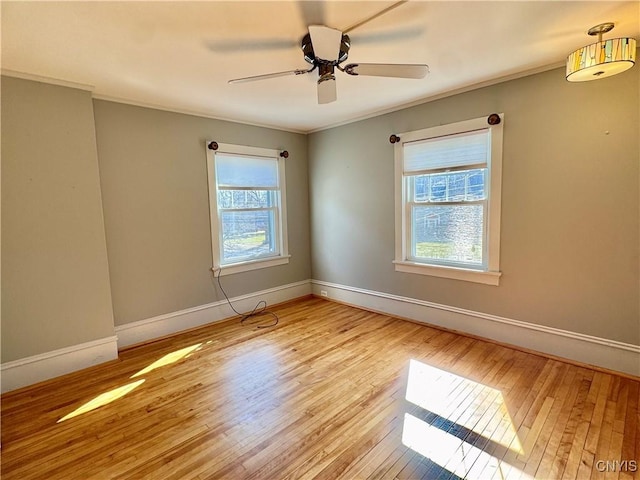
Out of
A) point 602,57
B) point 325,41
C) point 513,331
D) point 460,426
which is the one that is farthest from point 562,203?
point 325,41

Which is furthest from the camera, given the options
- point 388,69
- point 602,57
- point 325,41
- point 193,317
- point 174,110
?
point 193,317

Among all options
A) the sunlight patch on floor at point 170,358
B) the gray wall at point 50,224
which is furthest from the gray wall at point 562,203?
the gray wall at point 50,224

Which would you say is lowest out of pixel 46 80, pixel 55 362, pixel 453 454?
pixel 453 454

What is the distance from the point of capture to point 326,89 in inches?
86.4

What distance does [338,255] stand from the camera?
457cm

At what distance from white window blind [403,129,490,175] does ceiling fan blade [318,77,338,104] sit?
1.60 m

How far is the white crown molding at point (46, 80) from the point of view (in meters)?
2.42

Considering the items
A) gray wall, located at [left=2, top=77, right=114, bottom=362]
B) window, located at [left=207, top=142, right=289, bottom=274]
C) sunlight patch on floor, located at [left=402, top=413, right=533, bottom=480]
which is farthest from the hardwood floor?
window, located at [left=207, top=142, right=289, bottom=274]

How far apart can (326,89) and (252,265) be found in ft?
8.75

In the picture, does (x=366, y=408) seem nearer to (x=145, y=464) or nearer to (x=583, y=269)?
(x=145, y=464)

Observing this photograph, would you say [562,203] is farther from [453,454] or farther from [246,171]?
[246,171]

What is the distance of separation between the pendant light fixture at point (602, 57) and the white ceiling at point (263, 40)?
0.55 feet

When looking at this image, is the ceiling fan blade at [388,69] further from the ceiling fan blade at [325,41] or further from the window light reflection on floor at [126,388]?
the window light reflection on floor at [126,388]

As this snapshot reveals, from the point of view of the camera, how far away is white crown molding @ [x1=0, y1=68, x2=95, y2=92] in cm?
242
